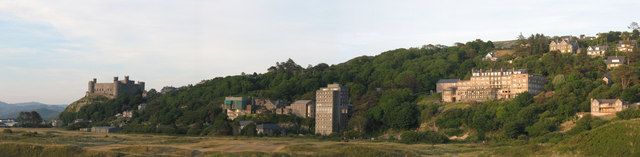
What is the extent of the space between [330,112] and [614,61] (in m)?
46.1

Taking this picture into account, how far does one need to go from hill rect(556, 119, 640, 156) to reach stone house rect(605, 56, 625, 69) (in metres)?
60.1

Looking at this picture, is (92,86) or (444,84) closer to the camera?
(444,84)

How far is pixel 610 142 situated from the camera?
5162 cm

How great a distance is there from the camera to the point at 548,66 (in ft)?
388

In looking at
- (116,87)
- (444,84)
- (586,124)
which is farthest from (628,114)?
(116,87)

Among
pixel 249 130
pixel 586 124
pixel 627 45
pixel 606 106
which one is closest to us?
pixel 586 124

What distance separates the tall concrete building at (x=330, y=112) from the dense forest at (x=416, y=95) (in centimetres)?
287

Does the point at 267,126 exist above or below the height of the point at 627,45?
below

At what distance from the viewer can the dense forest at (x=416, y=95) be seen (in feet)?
302

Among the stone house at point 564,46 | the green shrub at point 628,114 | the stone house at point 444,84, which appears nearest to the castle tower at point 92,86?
the stone house at point 444,84

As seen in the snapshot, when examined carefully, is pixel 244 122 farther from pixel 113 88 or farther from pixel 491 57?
pixel 113 88

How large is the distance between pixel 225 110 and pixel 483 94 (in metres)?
48.1

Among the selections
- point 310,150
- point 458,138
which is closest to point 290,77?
point 458,138

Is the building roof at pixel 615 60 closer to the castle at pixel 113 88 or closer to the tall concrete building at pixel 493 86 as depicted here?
the tall concrete building at pixel 493 86
